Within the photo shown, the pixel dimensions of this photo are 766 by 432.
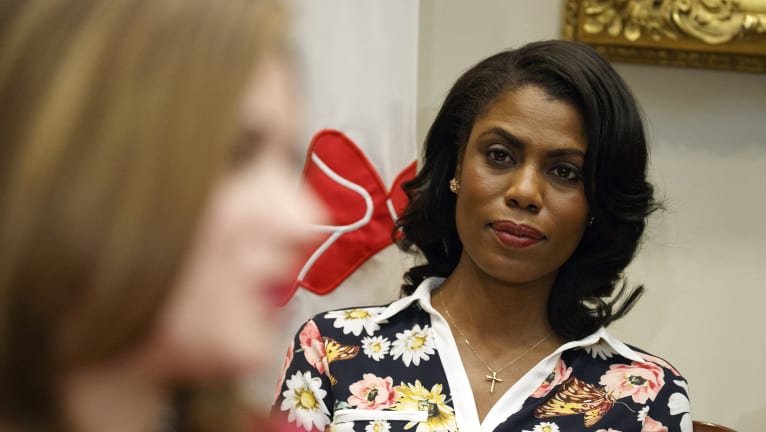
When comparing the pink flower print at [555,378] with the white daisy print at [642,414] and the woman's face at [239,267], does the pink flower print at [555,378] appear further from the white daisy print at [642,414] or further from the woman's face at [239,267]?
the woman's face at [239,267]

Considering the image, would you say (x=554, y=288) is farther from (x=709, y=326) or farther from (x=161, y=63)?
(x=161, y=63)

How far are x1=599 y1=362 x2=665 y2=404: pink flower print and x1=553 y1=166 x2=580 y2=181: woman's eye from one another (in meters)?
0.31

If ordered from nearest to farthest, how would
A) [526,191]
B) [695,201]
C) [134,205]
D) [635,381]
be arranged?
[134,205] < [526,191] < [635,381] < [695,201]

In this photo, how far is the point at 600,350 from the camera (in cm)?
151

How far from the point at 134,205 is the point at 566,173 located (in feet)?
3.96

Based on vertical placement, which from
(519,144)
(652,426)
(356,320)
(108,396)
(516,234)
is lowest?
(652,426)

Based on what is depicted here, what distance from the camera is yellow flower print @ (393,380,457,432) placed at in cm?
136

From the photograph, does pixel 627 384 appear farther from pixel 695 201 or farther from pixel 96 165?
pixel 96 165

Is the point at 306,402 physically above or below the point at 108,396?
below

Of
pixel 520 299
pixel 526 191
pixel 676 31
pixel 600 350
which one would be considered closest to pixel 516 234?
pixel 526 191

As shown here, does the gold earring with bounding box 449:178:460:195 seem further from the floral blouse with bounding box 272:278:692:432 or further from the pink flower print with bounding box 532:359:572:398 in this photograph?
the pink flower print with bounding box 532:359:572:398

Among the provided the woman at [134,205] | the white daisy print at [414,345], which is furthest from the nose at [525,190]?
the woman at [134,205]

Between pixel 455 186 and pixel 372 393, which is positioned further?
pixel 455 186

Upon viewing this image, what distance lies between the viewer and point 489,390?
4.69 ft
